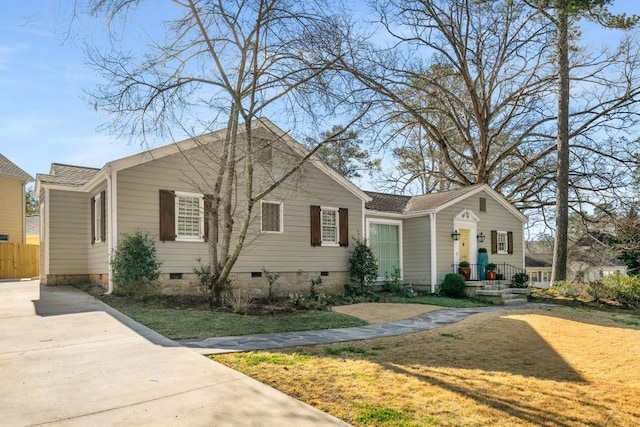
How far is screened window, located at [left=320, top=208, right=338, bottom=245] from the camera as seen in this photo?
15.2 meters

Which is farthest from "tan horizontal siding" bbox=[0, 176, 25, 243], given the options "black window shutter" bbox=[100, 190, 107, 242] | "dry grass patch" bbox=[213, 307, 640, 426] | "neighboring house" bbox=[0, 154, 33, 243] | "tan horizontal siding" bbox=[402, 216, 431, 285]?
"dry grass patch" bbox=[213, 307, 640, 426]

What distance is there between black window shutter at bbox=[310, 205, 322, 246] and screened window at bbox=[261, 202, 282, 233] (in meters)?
1.17

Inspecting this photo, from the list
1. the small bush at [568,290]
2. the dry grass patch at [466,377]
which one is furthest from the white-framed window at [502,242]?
the dry grass patch at [466,377]

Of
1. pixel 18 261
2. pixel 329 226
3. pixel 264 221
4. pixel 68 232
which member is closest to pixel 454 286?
pixel 329 226

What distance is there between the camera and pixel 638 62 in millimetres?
18703

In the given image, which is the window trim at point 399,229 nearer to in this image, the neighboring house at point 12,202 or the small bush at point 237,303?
the small bush at point 237,303

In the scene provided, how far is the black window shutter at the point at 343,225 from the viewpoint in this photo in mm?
15477

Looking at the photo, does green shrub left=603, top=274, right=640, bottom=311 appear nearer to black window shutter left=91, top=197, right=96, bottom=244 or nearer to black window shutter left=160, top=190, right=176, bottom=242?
black window shutter left=160, top=190, right=176, bottom=242

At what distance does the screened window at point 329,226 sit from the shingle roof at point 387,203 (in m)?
2.02

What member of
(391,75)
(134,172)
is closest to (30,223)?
(134,172)

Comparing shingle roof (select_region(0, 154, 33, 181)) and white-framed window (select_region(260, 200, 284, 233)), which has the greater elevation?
shingle roof (select_region(0, 154, 33, 181))

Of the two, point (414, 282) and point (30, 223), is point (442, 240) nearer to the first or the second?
point (414, 282)

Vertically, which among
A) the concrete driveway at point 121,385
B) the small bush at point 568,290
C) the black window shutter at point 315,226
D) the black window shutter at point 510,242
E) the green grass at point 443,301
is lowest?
the green grass at point 443,301

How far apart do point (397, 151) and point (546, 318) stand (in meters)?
14.9
